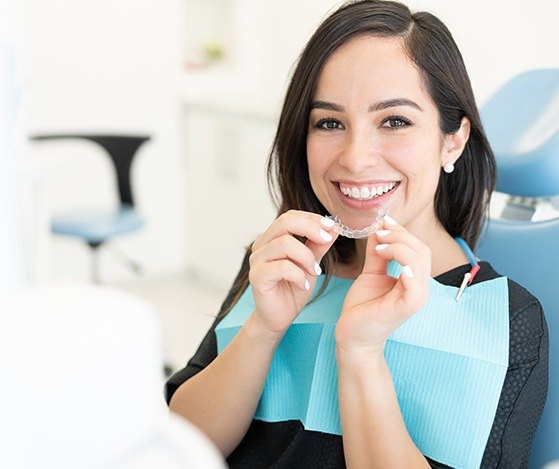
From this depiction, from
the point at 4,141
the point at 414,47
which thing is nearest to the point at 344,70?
the point at 414,47

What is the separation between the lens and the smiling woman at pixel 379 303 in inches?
44.7

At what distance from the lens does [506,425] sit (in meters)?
1.16

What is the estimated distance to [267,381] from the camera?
1.33 metres

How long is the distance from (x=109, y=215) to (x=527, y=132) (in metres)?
2.31

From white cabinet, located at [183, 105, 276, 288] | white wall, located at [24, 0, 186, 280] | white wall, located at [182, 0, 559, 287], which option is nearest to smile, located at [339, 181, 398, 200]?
white wall, located at [182, 0, 559, 287]

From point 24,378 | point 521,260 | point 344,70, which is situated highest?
point 344,70

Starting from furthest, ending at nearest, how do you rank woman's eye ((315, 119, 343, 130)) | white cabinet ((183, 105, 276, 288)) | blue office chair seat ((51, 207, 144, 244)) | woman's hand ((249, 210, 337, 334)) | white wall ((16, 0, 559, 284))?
white wall ((16, 0, 559, 284))
white cabinet ((183, 105, 276, 288))
blue office chair seat ((51, 207, 144, 244))
woman's eye ((315, 119, 343, 130))
woman's hand ((249, 210, 337, 334))

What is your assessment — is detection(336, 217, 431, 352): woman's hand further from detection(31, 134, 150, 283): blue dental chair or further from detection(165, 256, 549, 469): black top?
detection(31, 134, 150, 283): blue dental chair

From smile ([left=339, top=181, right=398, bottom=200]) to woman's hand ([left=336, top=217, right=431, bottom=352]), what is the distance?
10cm

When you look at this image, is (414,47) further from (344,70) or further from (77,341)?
(77,341)

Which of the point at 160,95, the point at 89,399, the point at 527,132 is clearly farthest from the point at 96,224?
the point at 89,399

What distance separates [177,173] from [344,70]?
3494 mm

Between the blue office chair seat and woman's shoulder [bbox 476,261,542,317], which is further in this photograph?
the blue office chair seat

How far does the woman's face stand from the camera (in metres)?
1.22
